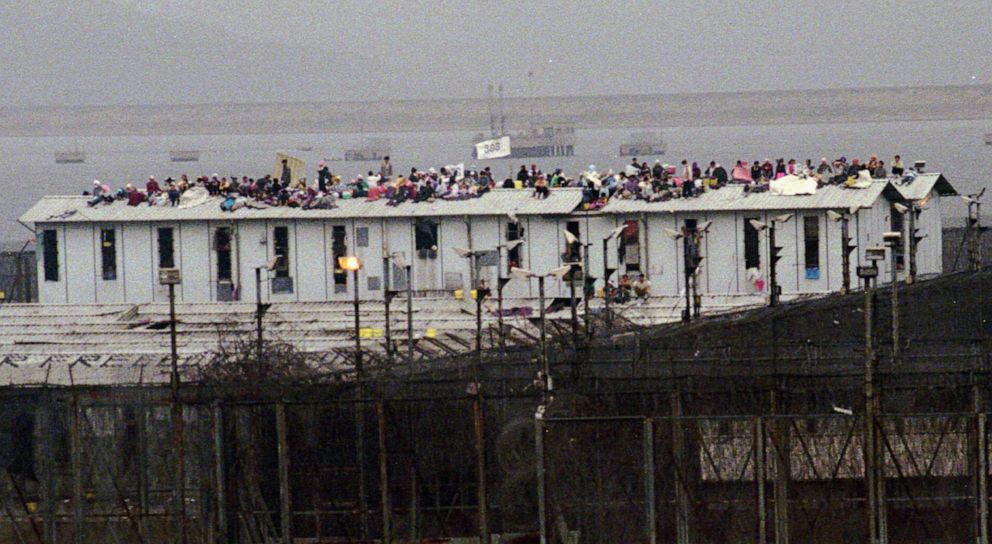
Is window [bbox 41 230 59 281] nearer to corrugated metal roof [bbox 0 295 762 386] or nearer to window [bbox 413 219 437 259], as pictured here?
corrugated metal roof [bbox 0 295 762 386]

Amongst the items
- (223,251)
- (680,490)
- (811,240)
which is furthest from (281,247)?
(680,490)

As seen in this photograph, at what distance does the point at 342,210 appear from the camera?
68312mm

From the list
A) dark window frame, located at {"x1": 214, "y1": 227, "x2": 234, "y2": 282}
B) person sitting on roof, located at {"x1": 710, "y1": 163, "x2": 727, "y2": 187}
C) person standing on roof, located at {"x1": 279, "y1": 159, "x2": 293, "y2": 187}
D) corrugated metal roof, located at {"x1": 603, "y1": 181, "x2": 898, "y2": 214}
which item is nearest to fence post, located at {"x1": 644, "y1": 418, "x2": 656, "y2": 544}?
corrugated metal roof, located at {"x1": 603, "y1": 181, "x2": 898, "y2": 214}

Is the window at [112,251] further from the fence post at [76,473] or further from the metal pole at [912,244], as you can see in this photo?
the fence post at [76,473]

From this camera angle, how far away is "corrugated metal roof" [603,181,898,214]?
214 feet

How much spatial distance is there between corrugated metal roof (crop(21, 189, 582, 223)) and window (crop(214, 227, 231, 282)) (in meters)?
0.49

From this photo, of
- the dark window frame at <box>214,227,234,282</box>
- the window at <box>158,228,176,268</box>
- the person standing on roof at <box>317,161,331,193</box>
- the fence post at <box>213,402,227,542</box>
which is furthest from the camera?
the person standing on roof at <box>317,161,331,193</box>

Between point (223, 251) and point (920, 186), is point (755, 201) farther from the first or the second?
point (223, 251)

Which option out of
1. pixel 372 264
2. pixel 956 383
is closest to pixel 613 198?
pixel 372 264

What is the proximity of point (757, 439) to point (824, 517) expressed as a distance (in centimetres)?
175

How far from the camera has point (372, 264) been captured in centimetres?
6775

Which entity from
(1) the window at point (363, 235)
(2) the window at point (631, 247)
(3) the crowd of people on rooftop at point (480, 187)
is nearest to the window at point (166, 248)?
(3) the crowd of people on rooftop at point (480, 187)

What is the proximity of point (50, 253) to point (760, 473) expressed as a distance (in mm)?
40754

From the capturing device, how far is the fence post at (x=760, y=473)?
110 ft
